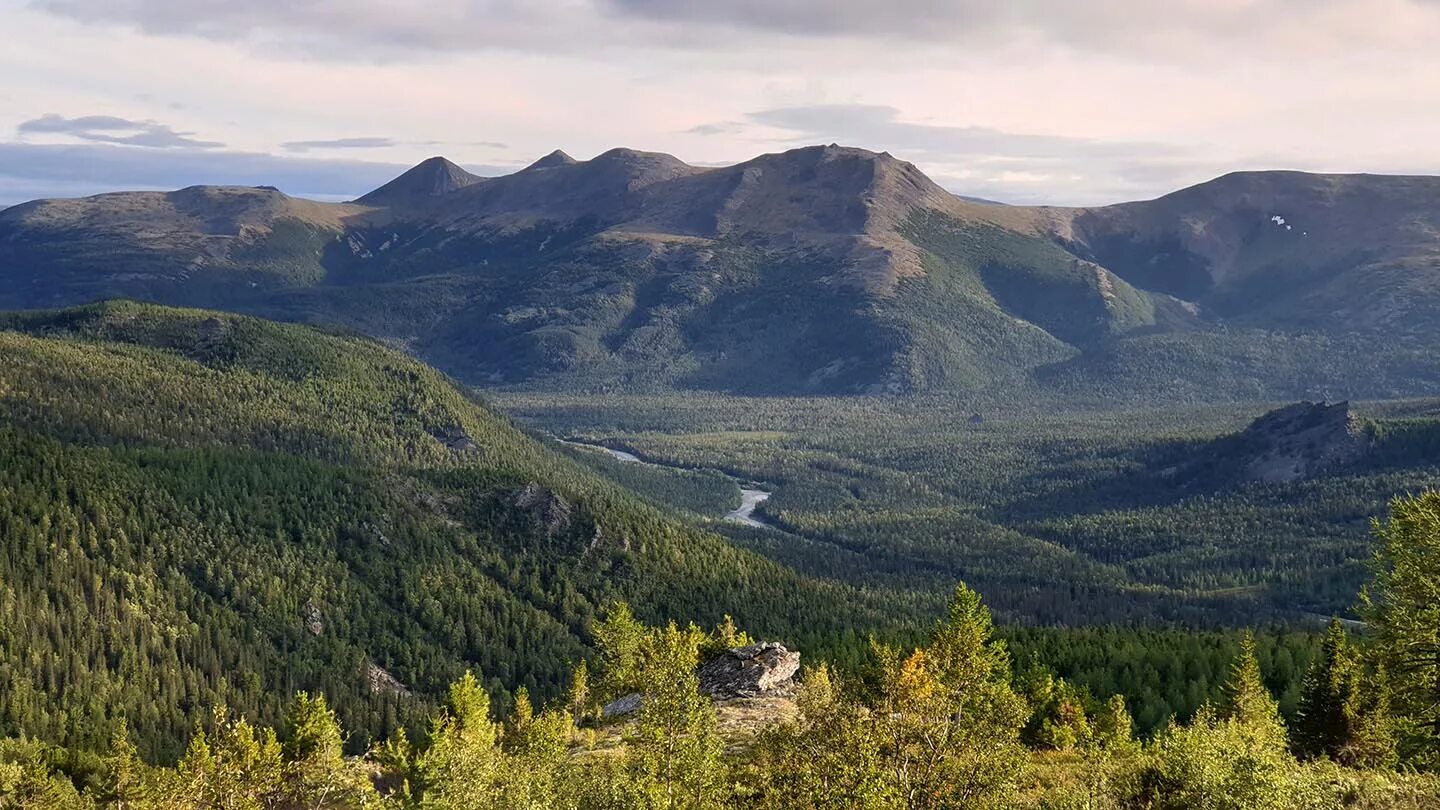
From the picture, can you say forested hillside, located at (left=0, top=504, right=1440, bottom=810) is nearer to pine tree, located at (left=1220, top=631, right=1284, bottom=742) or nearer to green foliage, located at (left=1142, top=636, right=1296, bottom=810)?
green foliage, located at (left=1142, top=636, right=1296, bottom=810)

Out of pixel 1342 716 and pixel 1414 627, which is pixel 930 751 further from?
pixel 1342 716

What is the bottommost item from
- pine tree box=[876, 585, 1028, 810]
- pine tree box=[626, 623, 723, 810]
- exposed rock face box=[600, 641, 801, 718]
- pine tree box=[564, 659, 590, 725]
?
pine tree box=[564, 659, 590, 725]

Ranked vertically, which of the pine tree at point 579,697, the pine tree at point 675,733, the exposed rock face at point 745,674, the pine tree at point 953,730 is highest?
the pine tree at point 953,730

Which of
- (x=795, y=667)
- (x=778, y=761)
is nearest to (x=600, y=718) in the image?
(x=795, y=667)

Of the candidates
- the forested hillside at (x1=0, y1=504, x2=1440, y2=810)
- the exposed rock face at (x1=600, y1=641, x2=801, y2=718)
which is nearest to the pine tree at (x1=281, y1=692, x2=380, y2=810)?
the forested hillside at (x1=0, y1=504, x2=1440, y2=810)

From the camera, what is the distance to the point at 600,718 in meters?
133

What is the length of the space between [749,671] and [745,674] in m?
0.66

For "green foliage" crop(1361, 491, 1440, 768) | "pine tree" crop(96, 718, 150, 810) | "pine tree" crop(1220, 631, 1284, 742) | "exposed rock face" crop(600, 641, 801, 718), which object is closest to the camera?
"green foliage" crop(1361, 491, 1440, 768)

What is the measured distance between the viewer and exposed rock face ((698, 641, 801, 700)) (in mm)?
134000

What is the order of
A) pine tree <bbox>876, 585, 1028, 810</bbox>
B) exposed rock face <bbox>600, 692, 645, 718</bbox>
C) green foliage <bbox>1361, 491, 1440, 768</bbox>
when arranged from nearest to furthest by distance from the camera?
1. pine tree <bbox>876, 585, 1028, 810</bbox>
2. green foliage <bbox>1361, 491, 1440, 768</bbox>
3. exposed rock face <bbox>600, 692, 645, 718</bbox>

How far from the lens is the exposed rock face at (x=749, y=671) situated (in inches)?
5276

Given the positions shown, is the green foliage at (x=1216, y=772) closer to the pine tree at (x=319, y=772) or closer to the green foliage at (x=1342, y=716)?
the green foliage at (x=1342, y=716)

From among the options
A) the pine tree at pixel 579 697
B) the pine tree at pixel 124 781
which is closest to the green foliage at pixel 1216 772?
the pine tree at pixel 124 781

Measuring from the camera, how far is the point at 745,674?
450ft
